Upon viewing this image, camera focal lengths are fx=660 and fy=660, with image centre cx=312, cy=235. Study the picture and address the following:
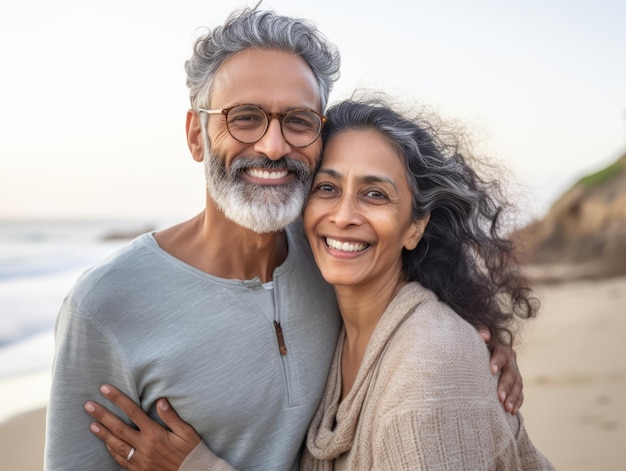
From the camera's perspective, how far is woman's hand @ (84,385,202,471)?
248 centimetres

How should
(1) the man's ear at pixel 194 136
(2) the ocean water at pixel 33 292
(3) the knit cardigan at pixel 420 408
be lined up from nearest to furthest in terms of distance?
1. (3) the knit cardigan at pixel 420 408
2. (1) the man's ear at pixel 194 136
3. (2) the ocean water at pixel 33 292

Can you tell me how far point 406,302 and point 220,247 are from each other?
79 cm

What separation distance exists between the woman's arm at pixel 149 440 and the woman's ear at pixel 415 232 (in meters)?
1.16

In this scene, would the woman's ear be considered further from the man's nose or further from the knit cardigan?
the man's nose

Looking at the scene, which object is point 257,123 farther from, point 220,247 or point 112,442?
point 112,442

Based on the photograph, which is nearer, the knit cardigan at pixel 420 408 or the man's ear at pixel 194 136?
the knit cardigan at pixel 420 408

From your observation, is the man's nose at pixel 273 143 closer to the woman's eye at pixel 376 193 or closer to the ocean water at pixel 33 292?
the woman's eye at pixel 376 193

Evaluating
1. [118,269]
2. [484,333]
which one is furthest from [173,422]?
[484,333]

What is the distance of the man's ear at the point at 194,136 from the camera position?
2.81m

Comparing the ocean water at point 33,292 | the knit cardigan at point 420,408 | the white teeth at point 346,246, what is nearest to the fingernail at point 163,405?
the knit cardigan at point 420,408

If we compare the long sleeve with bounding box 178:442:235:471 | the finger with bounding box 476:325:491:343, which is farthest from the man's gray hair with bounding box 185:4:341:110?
the long sleeve with bounding box 178:442:235:471

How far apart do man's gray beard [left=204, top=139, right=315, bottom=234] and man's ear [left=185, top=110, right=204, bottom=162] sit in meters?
0.23

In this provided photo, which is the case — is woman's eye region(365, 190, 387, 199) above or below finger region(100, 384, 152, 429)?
above

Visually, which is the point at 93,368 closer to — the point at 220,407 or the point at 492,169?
the point at 220,407
